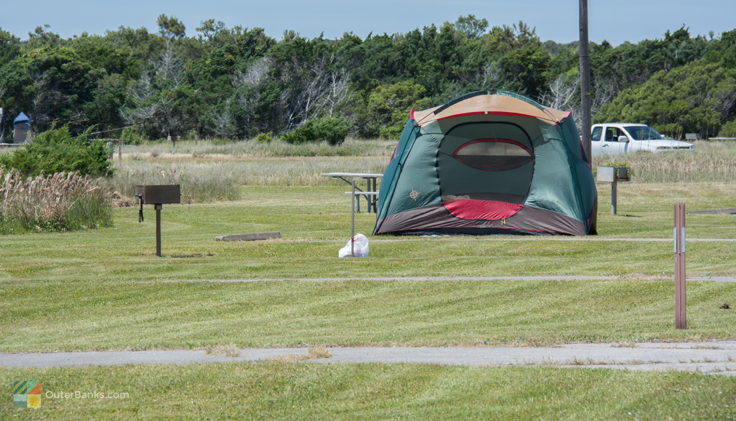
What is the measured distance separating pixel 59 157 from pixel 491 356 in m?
23.0

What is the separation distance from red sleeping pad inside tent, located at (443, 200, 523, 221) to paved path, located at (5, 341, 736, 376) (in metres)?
11.8

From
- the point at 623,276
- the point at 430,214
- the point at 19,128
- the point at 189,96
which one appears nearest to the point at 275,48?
the point at 189,96

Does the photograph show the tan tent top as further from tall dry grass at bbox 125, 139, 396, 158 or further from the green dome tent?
tall dry grass at bbox 125, 139, 396, 158

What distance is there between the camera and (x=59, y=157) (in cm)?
3025

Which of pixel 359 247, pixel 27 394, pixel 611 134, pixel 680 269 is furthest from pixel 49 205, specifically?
pixel 611 134

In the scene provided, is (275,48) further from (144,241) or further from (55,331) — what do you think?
(55,331)

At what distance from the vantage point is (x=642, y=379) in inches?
320

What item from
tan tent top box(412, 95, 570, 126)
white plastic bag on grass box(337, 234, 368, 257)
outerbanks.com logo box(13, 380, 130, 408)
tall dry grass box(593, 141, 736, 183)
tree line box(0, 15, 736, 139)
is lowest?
Result: outerbanks.com logo box(13, 380, 130, 408)

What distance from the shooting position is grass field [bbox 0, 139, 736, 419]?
7801 mm

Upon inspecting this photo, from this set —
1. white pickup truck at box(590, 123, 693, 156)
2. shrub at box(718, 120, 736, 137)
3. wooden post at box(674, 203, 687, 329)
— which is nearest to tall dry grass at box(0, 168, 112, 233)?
wooden post at box(674, 203, 687, 329)

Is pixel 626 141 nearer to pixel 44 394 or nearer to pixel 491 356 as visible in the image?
pixel 491 356

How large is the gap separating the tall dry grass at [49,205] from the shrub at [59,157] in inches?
83.3

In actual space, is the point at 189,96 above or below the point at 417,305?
above

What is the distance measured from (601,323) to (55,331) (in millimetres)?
6062
